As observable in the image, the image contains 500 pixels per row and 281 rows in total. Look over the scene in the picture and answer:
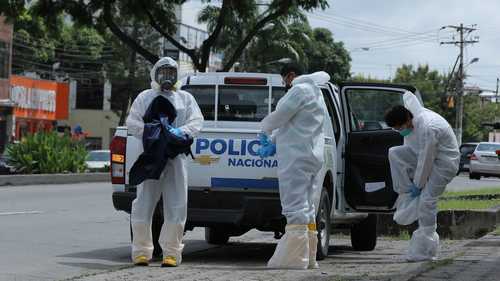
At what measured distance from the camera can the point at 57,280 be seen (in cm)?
808

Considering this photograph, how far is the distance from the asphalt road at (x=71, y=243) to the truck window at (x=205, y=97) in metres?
1.60

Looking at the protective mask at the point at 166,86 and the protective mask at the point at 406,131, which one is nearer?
the protective mask at the point at 166,86

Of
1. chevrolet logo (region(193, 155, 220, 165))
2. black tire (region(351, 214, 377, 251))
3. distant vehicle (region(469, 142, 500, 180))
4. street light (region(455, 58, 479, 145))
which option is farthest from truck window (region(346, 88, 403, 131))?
street light (region(455, 58, 479, 145))

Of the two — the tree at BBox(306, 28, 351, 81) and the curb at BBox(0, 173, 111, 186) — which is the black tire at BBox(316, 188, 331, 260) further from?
the tree at BBox(306, 28, 351, 81)

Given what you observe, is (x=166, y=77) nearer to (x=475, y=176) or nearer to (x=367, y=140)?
(x=367, y=140)

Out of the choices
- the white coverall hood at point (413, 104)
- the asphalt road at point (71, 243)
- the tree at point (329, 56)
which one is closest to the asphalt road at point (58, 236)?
the asphalt road at point (71, 243)

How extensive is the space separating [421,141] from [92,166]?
2588cm

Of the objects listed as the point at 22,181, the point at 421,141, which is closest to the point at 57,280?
the point at 421,141

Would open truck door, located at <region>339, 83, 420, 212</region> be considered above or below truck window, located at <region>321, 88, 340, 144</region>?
below

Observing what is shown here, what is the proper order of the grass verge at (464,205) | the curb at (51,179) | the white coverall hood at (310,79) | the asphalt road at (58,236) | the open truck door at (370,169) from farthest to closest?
the curb at (51,179), the grass verge at (464,205), the open truck door at (370,169), the asphalt road at (58,236), the white coverall hood at (310,79)

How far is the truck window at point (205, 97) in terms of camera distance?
10.8 m

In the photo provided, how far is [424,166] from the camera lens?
9.30 meters

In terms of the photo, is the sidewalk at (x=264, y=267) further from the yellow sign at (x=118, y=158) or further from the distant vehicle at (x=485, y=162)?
the distant vehicle at (x=485, y=162)

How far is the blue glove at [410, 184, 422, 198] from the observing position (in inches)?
373
